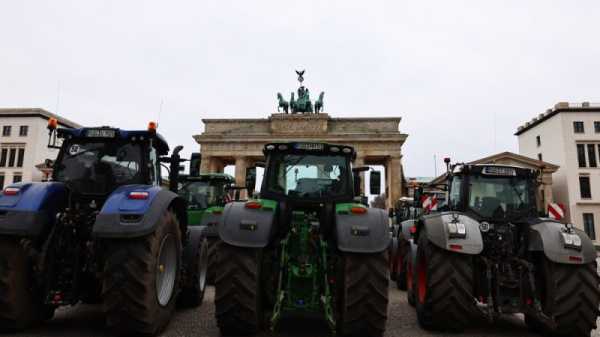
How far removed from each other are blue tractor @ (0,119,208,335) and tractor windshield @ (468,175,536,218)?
168 inches

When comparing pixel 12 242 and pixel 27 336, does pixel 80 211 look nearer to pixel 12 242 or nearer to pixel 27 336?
pixel 12 242

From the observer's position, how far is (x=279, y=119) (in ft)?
148

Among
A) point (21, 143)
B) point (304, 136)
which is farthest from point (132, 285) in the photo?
point (21, 143)

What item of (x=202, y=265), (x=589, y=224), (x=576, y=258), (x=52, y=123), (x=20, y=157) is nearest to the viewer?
(x=576, y=258)

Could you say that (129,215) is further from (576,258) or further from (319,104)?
(319,104)

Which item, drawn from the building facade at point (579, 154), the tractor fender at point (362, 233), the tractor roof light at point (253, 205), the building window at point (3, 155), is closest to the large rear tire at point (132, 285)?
the tractor roof light at point (253, 205)

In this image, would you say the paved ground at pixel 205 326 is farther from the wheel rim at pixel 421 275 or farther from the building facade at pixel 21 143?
the building facade at pixel 21 143

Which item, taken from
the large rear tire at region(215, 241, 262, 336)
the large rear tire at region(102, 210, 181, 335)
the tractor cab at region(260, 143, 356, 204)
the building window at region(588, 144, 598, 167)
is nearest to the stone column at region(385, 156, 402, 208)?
the building window at region(588, 144, 598, 167)

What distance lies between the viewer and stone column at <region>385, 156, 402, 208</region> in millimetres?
43425

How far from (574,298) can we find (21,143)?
59.4 m

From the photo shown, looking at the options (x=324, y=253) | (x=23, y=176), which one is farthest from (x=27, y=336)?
(x=23, y=176)

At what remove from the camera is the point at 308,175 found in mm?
4789

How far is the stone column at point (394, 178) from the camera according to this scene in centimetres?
4342

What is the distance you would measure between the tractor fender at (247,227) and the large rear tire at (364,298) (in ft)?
3.00
